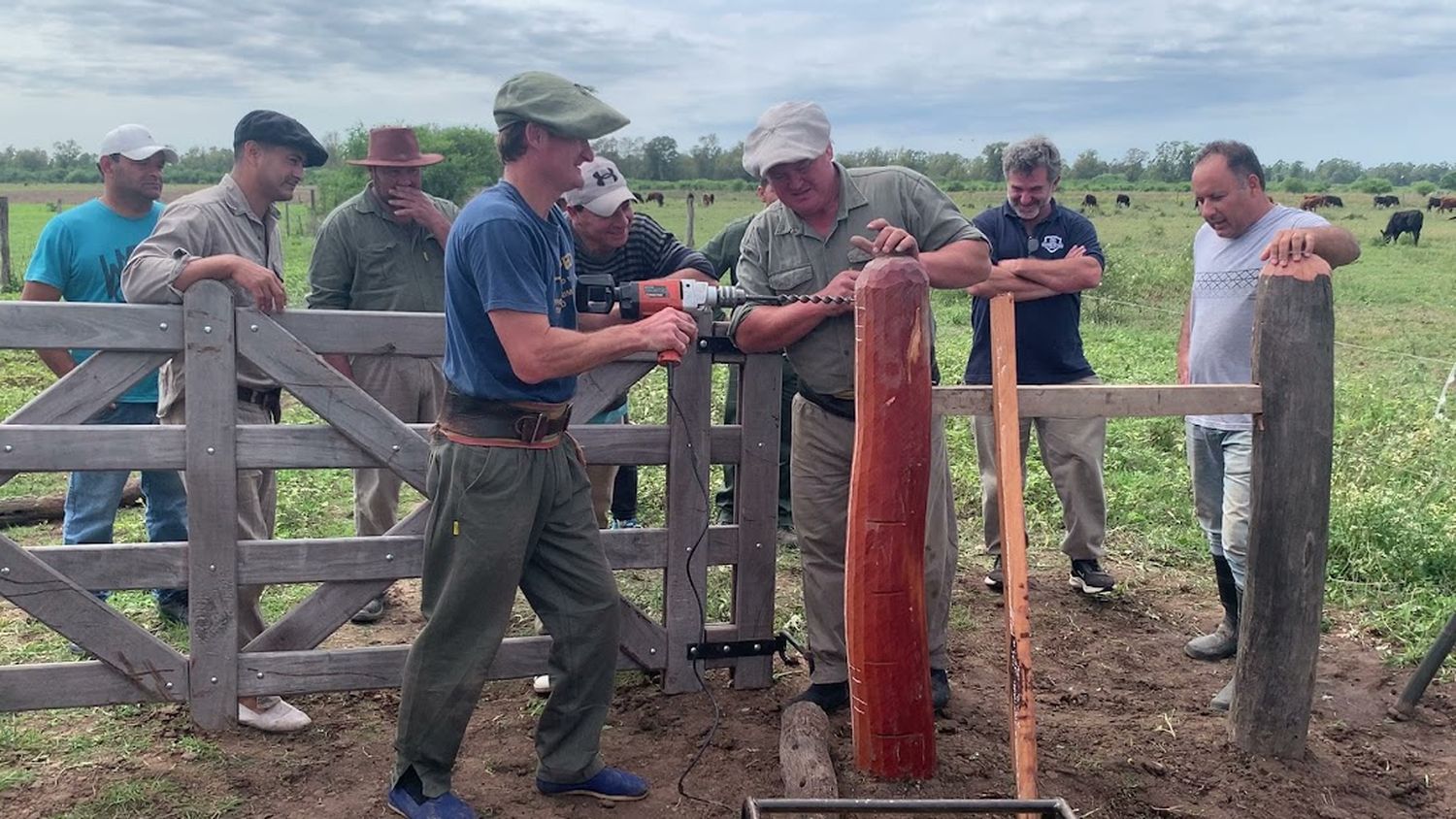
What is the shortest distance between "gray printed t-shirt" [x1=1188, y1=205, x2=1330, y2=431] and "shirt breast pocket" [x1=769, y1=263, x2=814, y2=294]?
5.65ft

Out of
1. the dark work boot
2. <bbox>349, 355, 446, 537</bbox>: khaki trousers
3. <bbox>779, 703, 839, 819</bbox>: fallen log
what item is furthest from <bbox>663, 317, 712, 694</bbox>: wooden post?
the dark work boot

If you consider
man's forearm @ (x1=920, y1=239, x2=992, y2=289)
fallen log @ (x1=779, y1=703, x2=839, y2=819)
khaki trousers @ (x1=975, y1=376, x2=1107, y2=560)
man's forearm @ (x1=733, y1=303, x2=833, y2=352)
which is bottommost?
fallen log @ (x1=779, y1=703, x2=839, y2=819)

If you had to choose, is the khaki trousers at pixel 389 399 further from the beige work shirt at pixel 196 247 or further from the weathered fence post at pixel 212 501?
the weathered fence post at pixel 212 501

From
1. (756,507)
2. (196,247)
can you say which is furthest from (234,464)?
(756,507)

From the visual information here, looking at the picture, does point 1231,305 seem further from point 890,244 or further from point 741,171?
point 741,171

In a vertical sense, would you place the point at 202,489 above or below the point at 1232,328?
below

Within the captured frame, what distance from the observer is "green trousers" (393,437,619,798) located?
133 inches

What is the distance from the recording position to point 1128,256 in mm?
24719

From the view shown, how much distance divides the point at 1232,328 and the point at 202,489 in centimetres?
386

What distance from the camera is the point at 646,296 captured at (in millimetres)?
3762

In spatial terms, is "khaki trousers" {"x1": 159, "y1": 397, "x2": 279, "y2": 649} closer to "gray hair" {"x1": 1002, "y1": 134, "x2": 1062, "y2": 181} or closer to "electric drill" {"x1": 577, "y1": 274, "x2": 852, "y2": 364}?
"electric drill" {"x1": 577, "y1": 274, "x2": 852, "y2": 364}

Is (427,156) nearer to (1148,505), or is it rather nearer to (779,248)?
(779,248)

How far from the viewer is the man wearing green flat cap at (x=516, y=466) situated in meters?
3.20

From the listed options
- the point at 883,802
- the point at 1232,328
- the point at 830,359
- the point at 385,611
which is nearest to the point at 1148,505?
the point at 1232,328
